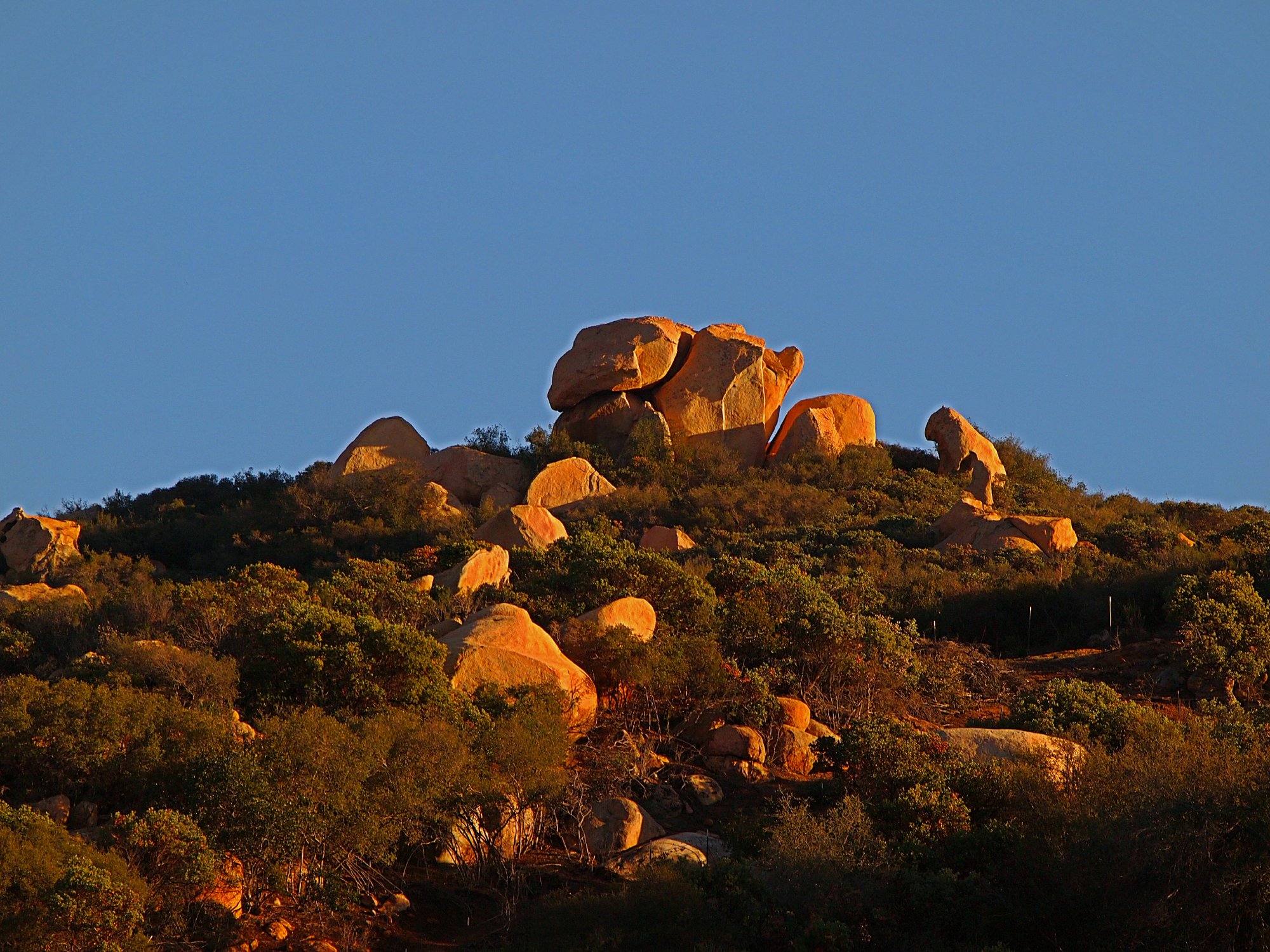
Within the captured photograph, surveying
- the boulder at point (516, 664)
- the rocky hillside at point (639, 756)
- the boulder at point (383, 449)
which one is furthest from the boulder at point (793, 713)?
the boulder at point (383, 449)

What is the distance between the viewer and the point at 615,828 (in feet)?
36.5

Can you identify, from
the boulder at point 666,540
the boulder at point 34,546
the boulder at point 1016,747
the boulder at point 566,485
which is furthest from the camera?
the boulder at point 566,485

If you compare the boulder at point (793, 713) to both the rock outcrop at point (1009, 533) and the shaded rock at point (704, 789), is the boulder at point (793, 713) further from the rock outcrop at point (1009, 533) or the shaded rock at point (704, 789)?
the rock outcrop at point (1009, 533)

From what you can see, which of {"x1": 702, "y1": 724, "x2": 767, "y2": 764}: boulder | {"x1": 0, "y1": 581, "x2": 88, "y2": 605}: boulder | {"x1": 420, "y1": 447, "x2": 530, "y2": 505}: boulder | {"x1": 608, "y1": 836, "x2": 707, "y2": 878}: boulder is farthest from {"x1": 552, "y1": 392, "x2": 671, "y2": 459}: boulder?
{"x1": 608, "y1": 836, "x2": 707, "y2": 878}: boulder

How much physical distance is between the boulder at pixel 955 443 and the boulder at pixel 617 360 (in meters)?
7.15

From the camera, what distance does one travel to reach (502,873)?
10.7 meters

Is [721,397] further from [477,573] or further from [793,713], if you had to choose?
[793,713]

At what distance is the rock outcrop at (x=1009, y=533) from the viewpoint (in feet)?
80.9

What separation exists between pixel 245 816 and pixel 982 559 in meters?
17.0

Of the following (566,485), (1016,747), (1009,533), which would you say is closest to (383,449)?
(566,485)

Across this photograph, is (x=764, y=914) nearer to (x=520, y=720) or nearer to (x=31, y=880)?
(x=520, y=720)

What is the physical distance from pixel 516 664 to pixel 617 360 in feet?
73.9

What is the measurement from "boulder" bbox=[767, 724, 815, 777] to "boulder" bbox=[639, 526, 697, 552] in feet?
39.4

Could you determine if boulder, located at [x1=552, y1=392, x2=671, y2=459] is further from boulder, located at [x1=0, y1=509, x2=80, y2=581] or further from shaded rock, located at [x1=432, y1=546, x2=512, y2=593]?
shaded rock, located at [x1=432, y1=546, x2=512, y2=593]
